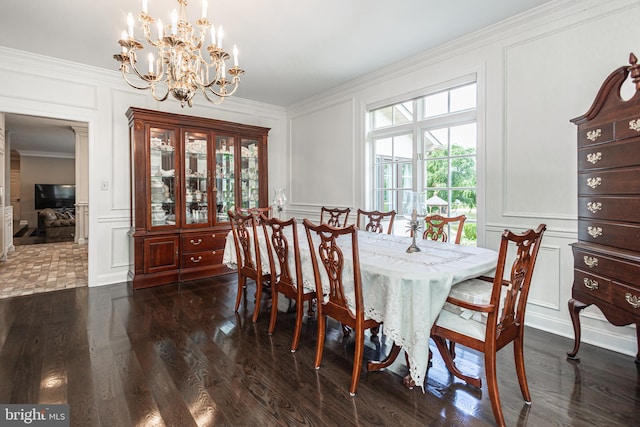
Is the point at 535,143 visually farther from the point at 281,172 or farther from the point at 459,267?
the point at 281,172

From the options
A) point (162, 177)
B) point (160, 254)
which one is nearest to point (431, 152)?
point (162, 177)

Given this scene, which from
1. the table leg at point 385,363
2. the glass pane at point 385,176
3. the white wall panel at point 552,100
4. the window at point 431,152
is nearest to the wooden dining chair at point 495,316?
the table leg at point 385,363

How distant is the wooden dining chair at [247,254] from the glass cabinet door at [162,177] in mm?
1576

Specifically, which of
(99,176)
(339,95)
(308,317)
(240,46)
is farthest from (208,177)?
(308,317)

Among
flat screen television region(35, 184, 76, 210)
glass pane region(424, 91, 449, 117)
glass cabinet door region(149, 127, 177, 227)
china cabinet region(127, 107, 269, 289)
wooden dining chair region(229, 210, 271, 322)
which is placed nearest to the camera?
wooden dining chair region(229, 210, 271, 322)

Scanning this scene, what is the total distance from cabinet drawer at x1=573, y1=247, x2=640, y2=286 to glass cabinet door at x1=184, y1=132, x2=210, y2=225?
4046 mm

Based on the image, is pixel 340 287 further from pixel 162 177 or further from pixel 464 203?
pixel 162 177

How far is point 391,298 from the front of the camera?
5.56 feet

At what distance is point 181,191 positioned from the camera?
4.30 metres

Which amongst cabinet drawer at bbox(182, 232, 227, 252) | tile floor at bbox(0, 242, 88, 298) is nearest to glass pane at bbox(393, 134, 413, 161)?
cabinet drawer at bbox(182, 232, 227, 252)

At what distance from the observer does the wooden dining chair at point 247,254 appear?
9.43 ft

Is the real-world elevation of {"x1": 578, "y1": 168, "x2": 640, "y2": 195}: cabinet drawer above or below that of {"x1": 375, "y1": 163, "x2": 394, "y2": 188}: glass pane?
below

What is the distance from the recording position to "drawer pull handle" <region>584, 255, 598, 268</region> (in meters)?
1.98

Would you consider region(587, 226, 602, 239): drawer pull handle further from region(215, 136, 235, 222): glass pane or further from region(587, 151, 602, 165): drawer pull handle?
region(215, 136, 235, 222): glass pane
